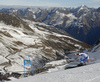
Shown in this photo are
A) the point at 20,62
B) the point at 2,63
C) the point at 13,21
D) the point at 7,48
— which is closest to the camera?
the point at 2,63

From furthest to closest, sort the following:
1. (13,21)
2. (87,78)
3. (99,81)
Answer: (13,21)
(87,78)
(99,81)

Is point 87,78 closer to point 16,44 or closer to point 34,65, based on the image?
point 34,65

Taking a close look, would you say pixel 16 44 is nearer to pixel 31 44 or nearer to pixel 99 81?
pixel 31 44

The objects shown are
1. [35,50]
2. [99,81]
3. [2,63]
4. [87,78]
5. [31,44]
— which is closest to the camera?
[99,81]

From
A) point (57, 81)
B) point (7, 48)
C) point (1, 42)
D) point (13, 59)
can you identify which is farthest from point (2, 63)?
point (57, 81)

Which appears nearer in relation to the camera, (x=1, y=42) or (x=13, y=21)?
(x=1, y=42)

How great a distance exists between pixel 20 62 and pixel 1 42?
23.0 metres

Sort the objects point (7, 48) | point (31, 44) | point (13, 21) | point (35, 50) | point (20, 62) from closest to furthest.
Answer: point (20, 62) < point (7, 48) < point (35, 50) < point (31, 44) < point (13, 21)

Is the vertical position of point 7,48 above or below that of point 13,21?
below

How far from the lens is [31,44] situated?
85.4 meters

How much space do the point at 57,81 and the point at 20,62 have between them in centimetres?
5465

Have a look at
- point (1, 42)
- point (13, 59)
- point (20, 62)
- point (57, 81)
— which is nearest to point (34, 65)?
point (20, 62)

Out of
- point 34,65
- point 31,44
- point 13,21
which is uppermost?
point 13,21

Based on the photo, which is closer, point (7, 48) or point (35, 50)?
point (7, 48)
